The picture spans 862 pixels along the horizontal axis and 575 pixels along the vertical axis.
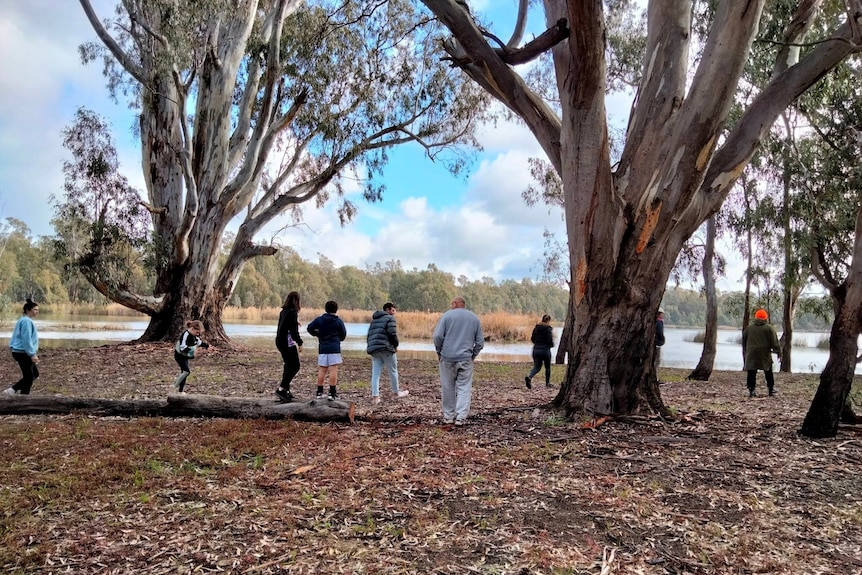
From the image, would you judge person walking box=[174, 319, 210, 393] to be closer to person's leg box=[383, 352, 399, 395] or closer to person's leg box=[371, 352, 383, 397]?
person's leg box=[371, 352, 383, 397]

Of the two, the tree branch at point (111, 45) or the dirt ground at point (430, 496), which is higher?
the tree branch at point (111, 45)

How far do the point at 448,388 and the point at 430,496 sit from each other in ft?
7.84

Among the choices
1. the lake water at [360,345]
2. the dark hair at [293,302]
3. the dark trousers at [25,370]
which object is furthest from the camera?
the lake water at [360,345]

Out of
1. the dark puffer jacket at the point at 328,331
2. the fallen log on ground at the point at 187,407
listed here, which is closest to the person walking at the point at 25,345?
the fallen log on ground at the point at 187,407

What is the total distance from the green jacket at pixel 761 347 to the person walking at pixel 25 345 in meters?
9.98

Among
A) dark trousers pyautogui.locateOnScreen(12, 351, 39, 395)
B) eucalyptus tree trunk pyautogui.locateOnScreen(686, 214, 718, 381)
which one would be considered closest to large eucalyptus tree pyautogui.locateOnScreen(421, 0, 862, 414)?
dark trousers pyautogui.locateOnScreen(12, 351, 39, 395)

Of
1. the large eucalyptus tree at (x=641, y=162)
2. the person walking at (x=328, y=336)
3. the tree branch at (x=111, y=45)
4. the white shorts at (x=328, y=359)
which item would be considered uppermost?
the tree branch at (x=111, y=45)

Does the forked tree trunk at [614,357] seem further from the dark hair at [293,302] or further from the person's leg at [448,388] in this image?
the dark hair at [293,302]

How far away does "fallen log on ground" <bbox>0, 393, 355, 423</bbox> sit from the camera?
6250 mm

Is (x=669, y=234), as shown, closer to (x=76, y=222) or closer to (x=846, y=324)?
(x=846, y=324)

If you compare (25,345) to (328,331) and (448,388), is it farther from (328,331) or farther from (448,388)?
(448,388)

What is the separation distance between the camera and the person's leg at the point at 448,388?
247 inches

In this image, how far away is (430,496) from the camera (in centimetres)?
395

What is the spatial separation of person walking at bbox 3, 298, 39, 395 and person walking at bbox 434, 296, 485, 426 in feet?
16.1
